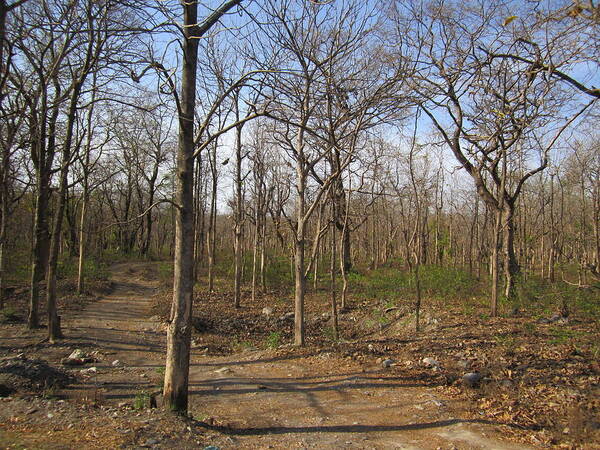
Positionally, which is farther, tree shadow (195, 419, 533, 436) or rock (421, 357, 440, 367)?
rock (421, 357, 440, 367)

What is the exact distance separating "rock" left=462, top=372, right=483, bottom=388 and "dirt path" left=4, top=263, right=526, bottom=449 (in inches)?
18.9

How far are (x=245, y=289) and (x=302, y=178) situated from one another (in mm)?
10861

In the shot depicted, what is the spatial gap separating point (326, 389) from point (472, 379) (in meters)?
2.22

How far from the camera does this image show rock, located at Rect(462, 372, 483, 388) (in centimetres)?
591

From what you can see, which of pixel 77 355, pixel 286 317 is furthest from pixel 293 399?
pixel 286 317

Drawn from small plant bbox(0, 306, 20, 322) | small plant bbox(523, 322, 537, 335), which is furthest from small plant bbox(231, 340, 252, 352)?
small plant bbox(523, 322, 537, 335)

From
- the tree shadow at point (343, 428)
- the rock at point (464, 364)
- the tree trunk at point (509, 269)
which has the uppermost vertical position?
the tree trunk at point (509, 269)

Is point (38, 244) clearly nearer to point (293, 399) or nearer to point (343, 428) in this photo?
point (293, 399)

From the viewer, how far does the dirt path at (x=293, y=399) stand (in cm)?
446

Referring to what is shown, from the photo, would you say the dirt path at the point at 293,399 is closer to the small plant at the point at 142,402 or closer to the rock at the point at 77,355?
the small plant at the point at 142,402

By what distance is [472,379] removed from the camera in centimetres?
593

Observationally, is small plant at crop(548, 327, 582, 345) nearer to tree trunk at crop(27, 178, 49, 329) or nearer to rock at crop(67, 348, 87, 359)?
rock at crop(67, 348, 87, 359)

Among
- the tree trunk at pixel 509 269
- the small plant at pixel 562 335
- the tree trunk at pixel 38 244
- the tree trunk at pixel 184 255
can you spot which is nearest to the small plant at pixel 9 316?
the tree trunk at pixel 38 244

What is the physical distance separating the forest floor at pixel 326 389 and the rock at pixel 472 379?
3.3 inches
